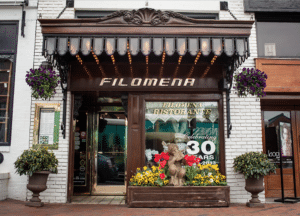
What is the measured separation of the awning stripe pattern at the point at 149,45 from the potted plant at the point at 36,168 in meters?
1.94

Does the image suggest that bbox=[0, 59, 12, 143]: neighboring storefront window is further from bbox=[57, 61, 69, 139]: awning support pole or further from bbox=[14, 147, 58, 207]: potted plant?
bbox=[57, 61, 69, 139]: awning support pole

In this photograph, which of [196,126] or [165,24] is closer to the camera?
[165,24]

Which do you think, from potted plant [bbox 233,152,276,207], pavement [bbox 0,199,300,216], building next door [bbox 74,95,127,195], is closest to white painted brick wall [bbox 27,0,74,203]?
pavement [bbox 0,199,300,216]

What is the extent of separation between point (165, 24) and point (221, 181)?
3.29 m

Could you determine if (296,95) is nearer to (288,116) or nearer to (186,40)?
(288,116)

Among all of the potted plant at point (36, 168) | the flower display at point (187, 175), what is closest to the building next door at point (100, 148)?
the flower display at point (187, 175)

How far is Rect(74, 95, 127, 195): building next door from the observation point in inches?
282

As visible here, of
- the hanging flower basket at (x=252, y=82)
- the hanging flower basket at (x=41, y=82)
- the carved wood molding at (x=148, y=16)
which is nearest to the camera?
the carved wood molding at (x=148, y=16)

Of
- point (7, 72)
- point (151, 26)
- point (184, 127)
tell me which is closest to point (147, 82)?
point (184, 127)

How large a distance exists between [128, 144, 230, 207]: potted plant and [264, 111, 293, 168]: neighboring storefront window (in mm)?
2065

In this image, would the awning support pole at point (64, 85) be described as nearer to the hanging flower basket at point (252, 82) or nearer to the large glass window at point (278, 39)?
the hanging flower basket at point (252, 82)

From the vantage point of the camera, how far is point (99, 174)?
286 inches

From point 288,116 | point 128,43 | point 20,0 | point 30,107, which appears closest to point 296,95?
point 288,116

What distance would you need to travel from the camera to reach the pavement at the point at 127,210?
4.96 metres
